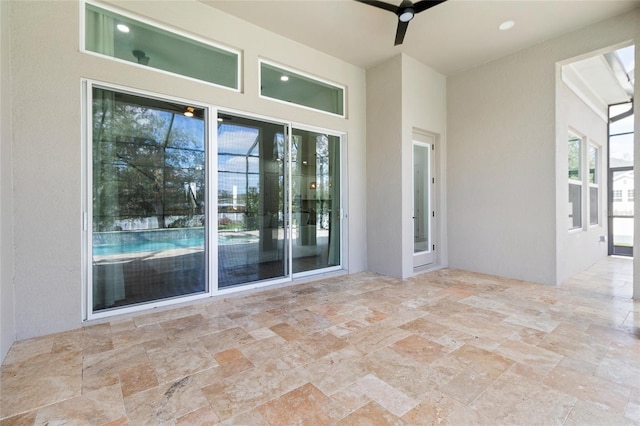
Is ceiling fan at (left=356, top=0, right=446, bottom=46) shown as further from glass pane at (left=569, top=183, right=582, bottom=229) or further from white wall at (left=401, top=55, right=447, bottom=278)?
glass pane at (left=569, top=183, right=582, bottom=229)

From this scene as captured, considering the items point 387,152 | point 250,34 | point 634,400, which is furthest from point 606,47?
point 250,34

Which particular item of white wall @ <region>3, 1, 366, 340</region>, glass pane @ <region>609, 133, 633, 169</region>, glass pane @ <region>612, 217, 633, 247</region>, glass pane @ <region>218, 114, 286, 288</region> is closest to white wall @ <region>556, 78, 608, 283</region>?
glass pane @ <region>609, 133, 633, 169</region>

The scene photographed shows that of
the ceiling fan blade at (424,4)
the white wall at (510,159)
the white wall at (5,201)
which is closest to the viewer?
the white wall at (5,201)

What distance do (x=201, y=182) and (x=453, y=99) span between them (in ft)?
15.5

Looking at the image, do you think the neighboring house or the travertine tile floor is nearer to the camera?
the travertine tile floor

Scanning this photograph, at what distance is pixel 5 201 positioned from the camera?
97.6 inches

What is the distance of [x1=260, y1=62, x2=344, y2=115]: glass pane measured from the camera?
14.0 feet

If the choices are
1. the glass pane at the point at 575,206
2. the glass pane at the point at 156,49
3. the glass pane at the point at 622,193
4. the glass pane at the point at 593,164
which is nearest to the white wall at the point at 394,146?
the glass pane at the point at 156,49

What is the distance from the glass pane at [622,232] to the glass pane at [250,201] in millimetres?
7729

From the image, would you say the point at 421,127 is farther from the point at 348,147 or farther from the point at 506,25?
the point at 506,25

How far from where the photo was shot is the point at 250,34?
4.02 m

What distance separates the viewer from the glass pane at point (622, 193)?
256 inches

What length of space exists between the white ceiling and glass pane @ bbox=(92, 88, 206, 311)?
1.64m

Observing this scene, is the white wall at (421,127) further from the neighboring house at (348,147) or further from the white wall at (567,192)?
the white wall at (567,192)
